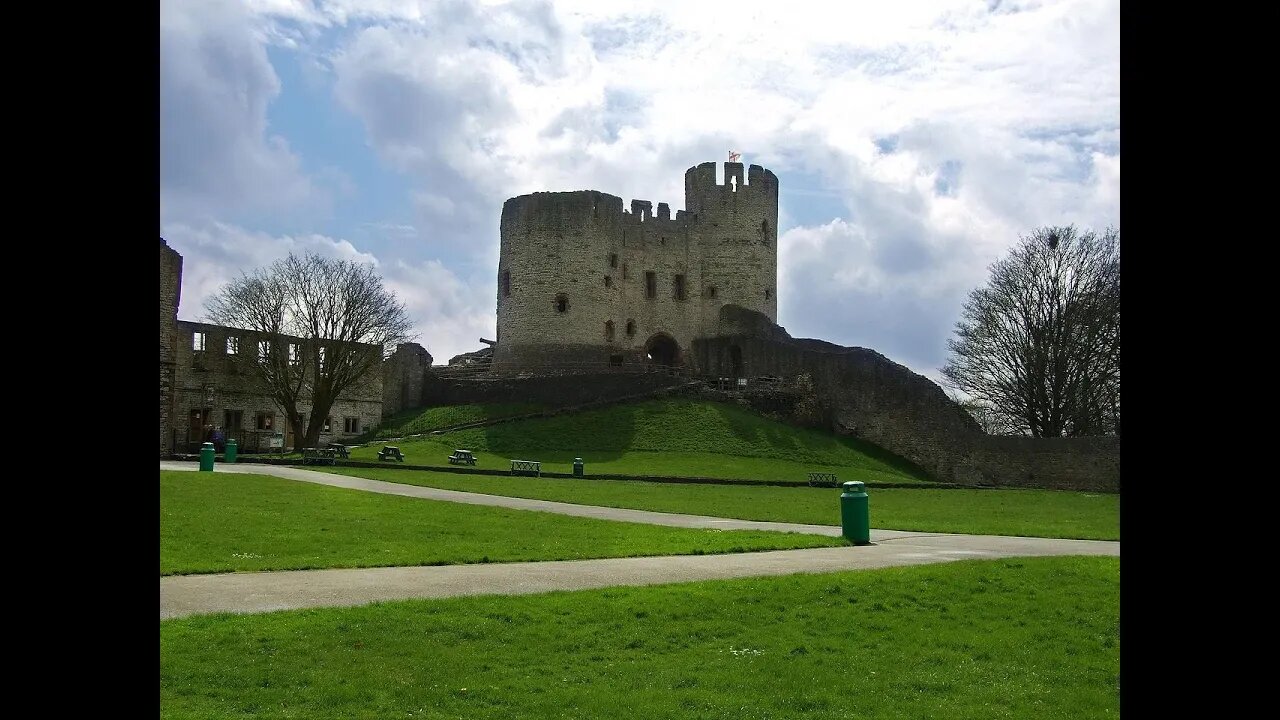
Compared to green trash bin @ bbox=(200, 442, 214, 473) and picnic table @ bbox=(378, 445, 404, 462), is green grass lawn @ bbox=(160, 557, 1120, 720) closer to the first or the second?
green trash bin @ bbox=(200, 442, 214, 473)

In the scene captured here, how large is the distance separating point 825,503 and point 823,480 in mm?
8011

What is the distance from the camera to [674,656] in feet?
23.4

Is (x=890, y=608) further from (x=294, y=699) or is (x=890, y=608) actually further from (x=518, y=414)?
(x=518, y=414)

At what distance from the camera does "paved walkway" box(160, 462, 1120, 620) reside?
8820mm

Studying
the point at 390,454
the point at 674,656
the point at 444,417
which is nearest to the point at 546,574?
the point at 674,656

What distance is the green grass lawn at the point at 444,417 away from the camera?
41.7 metres

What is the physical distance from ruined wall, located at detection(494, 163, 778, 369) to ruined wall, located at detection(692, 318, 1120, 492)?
6.03m

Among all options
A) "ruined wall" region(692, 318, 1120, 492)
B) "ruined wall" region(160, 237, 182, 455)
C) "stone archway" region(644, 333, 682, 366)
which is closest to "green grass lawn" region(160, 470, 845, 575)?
"ruined wall" region(160, 237, 182, 455)

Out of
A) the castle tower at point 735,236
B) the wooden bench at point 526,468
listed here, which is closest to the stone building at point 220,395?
the wooden bench at point 526,468

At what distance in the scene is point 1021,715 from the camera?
5906 mm

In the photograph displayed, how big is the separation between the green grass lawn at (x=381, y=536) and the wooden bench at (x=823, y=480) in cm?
1393
